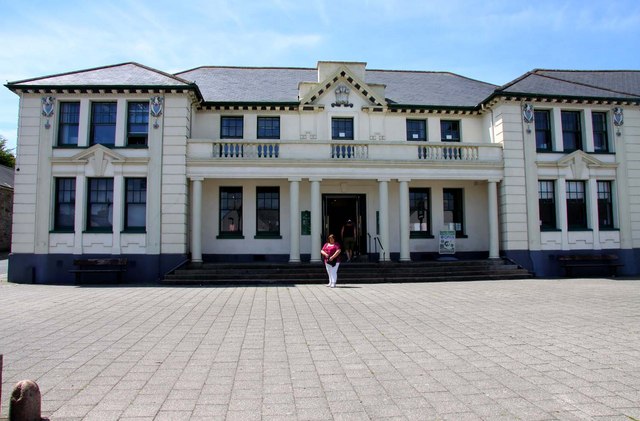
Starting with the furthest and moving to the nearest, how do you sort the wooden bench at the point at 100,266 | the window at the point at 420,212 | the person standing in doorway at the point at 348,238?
the window at the point at 420,212, the person standing in doorway at the point at 348,238, the wooden bench at the point at 100,266

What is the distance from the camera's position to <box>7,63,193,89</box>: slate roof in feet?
54.7

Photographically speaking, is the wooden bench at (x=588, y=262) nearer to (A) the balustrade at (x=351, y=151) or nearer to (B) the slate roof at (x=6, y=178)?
(A) the balustrade at (x=351, y=151)

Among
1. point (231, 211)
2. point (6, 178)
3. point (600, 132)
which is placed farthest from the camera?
point (6, 178)

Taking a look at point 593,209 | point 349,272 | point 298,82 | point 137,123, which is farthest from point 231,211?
point 593,209

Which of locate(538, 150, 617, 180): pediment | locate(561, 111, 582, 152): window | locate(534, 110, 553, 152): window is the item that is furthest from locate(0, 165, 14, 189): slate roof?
locate(561, 111, 582, 152): window

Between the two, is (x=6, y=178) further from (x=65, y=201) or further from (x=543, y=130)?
(x=543, y=130)

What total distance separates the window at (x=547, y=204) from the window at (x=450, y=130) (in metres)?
4.05

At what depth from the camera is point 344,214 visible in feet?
64.3

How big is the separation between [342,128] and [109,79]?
961cm

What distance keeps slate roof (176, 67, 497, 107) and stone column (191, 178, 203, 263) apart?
4.08 metres

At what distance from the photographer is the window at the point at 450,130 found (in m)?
19.8

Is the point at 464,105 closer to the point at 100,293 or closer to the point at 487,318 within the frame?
the point at 487,318

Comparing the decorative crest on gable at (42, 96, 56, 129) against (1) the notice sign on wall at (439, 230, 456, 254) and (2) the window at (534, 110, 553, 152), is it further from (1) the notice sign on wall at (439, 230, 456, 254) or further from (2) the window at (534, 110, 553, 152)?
(2) the window at (534, 110, 553, 152)

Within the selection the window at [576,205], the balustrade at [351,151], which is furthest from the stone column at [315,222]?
the window at [576,205]
